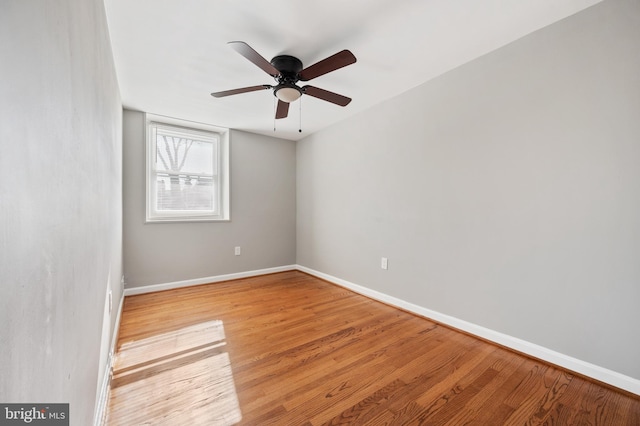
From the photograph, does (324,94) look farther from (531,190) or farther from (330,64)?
(531,190)

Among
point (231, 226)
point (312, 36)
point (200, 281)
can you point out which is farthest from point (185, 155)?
point (312, 36)

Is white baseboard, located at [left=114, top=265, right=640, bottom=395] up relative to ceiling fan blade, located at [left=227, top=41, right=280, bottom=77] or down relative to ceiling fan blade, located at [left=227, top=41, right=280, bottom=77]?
Answer: down

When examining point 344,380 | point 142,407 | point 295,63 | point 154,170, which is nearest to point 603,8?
point 295,63

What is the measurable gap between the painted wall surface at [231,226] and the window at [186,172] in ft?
0.41

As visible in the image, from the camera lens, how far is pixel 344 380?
161 centimetres

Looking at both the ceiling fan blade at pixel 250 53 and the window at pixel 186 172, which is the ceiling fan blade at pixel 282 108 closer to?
the ceiling fan blade at pixel 250 53

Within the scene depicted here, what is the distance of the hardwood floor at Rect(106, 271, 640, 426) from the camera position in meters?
1.35

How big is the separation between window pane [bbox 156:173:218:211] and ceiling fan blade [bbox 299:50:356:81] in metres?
2.48

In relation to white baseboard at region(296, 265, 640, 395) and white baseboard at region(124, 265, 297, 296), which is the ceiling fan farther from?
white baseboard at region(124, 265, 297, 296)

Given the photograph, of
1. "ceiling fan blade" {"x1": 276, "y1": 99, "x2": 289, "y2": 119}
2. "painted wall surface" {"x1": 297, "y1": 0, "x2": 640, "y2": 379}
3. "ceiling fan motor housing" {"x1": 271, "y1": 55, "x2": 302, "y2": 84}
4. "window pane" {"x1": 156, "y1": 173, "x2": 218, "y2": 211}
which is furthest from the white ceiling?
"window pane" {"x1": 156, "y1": 173, "x2": 218, "y2": 211}

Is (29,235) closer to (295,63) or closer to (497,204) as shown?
(295,63)

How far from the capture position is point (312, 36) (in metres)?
1.88

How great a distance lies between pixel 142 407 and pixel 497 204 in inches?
108

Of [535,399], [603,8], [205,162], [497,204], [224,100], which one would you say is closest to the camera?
[535,399]
